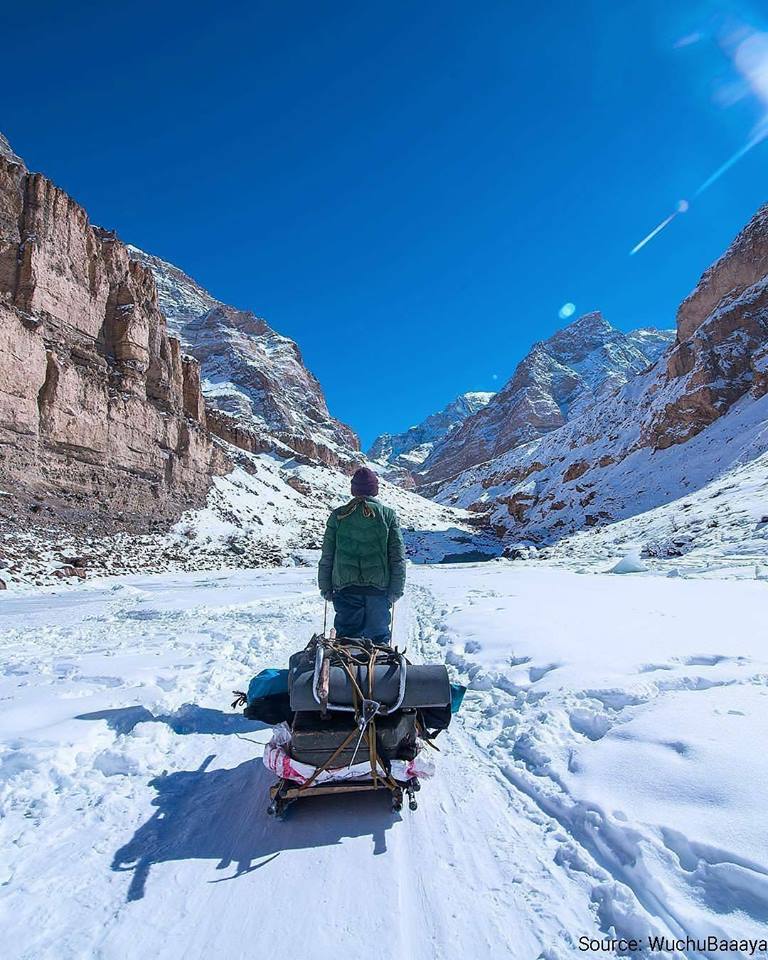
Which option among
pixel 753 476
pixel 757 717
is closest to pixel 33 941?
pixel 757 717

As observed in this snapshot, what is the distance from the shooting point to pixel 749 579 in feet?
37.9

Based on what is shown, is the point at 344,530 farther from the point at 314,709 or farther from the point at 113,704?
the point at 113,704

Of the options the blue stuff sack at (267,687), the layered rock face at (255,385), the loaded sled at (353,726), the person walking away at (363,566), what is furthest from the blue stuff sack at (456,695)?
the layered rock face at (255,385)

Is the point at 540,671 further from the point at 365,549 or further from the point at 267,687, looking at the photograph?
the point at 267,687

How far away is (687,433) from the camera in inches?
1613

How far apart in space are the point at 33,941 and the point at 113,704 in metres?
2.93

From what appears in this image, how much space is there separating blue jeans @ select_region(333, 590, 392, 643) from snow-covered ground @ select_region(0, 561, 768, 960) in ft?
3.83

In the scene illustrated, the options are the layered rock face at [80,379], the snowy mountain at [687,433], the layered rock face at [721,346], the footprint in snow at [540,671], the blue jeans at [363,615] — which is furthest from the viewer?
the layered rock face at [721,346]

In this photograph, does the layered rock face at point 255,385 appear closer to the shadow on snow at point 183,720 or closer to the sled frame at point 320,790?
the shadow on snow at point 183,720

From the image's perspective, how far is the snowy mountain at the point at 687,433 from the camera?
32375 mm

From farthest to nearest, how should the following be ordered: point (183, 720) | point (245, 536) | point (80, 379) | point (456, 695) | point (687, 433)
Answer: point (687, 433) → point (245, 536) → point (80, 379) → point (183, 720) → point (456, 695)

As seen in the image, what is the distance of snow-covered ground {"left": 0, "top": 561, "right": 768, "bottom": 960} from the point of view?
2.09 meters

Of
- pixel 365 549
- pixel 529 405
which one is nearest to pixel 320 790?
pixel 365 549

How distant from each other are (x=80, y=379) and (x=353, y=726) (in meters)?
30.1
